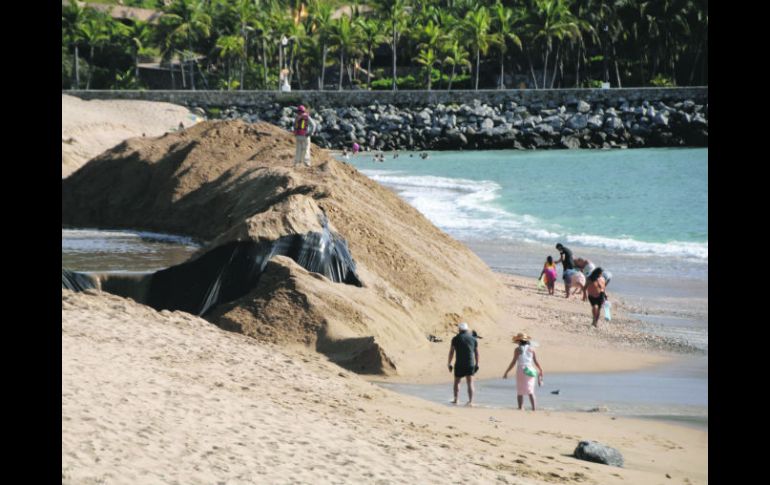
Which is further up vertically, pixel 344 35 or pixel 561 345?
pixel 344 35

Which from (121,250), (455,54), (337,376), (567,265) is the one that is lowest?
(337,376)

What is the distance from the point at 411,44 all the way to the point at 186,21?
635 inches

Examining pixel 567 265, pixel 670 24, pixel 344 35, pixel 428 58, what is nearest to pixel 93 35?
pixel 344 35

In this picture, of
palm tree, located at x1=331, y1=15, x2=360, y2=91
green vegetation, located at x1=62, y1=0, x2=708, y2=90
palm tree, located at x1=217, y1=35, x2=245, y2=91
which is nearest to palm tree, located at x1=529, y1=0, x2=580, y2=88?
green vegetation, located at x1=62, y1=0, x2=708, y2=90

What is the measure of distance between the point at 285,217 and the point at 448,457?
7363 mm

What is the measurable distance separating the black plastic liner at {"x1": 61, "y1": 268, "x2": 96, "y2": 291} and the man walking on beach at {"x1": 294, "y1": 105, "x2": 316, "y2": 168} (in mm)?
8191

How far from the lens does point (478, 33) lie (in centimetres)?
7756

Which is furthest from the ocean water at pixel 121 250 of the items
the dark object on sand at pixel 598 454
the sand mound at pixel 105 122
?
the sand mound at pixel 105 122

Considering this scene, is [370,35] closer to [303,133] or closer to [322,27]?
[322,27]

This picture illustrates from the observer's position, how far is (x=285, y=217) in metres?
16.1

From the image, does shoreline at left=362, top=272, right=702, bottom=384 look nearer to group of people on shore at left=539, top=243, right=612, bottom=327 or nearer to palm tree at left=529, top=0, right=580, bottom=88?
group of people on shore at left=539, top=243, right=612, bottom=327
